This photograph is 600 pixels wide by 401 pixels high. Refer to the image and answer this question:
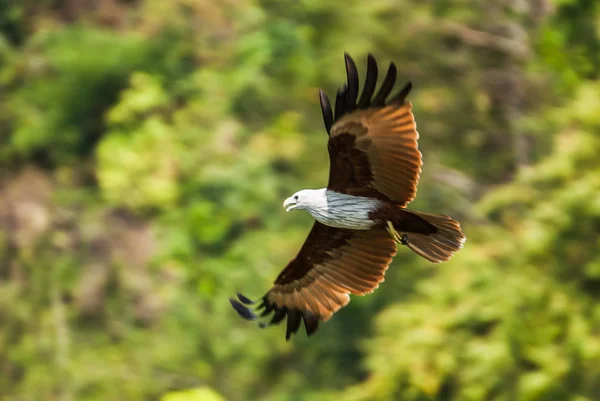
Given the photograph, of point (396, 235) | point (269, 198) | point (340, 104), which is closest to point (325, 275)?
point (396, 235)

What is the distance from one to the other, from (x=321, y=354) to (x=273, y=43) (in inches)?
211

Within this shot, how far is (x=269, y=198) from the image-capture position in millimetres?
18047

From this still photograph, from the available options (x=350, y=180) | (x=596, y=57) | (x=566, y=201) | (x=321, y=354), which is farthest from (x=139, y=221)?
(x=350, y=180)

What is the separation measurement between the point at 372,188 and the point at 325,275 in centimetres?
91

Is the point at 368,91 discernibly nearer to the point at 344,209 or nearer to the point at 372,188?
the point at 372,188

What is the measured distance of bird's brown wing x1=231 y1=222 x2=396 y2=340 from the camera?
734 centimetres

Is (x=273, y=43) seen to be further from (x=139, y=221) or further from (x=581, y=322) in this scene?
(x=581, y=322)

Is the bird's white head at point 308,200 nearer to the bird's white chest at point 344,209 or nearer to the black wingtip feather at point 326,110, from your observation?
the bird's white chest at point 344,209

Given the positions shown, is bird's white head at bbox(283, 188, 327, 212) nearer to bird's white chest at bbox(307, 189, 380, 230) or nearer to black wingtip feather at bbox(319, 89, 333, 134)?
bird's white chest at bbox(307, 189, 380, 230)

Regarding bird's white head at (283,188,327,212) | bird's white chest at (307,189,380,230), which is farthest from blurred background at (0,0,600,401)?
bird's white head at (283,188,327,212)

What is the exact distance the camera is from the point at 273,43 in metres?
19.8

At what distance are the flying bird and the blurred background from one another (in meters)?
4.65

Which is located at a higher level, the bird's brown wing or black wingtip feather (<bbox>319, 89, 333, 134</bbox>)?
black wingtip feather (<bbox>319, 89, 333, 134</bbox>)

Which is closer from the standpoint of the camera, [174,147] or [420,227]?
[420,227]
